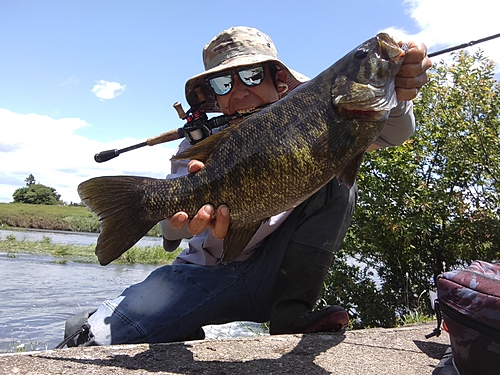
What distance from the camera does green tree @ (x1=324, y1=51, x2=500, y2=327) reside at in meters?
7.94

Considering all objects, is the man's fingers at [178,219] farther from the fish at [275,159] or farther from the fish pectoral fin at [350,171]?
the fish pectoral fin at [350,171]

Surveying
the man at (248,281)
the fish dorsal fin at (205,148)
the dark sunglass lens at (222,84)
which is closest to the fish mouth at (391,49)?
the man at (248,281)

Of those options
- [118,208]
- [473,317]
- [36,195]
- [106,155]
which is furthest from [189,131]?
[36,195]

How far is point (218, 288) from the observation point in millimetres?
3391

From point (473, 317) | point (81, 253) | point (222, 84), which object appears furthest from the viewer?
point (81, 253)

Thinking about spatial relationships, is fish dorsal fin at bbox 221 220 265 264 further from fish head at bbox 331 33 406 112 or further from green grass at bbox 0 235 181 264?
green grass at bbox 0 235 181 264

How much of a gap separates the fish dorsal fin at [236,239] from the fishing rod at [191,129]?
1265 millimetres

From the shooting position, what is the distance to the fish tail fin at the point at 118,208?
8.65 feet

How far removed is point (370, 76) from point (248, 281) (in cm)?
185

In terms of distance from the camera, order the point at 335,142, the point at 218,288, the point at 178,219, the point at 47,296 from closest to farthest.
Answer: the point at 335,142
the point at 178,219
the point at 218,288
the point at 47,296

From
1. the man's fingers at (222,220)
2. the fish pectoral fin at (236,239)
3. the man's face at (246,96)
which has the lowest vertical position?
the fish pectoral fin at (236,239)

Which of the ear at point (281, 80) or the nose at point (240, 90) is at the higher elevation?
the ear at point (281, 80)

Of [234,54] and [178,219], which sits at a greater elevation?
[234,54]

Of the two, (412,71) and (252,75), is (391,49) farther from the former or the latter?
(252,75)
